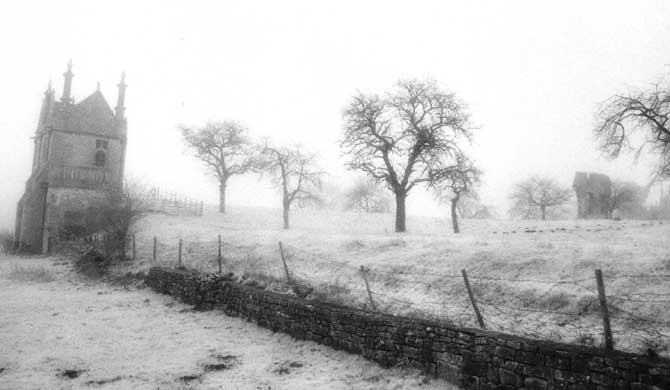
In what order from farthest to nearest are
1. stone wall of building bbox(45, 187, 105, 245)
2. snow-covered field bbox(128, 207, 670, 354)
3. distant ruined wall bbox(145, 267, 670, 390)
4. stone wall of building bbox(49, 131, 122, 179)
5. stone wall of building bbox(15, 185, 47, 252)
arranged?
stone wall of building bbox(49, 131, 122, 179)
stone wall of building bbox(15, 185, 47, 252)
stone wall of building bbox(45, 187, 105, 245)
snow-covered field bbox(128, 207, 670, 354)
distant ruined wall bbox(145, 267, 670, 390)

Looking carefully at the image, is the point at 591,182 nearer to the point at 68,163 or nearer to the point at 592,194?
the point at 592,194

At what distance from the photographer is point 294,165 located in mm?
43594

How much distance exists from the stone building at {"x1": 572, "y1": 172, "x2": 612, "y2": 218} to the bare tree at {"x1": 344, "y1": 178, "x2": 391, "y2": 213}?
30268 mm

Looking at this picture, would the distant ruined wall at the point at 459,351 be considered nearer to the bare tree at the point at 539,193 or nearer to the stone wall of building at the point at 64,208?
the stone wall of building at the point at 64,208

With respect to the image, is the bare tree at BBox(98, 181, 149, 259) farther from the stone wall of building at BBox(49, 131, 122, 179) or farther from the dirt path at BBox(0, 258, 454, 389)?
A: the stone wall of building at BBox(49, 131, 122, 179)

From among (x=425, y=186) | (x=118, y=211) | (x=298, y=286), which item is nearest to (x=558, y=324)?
(x=298, y=286)

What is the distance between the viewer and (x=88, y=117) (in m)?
42.5

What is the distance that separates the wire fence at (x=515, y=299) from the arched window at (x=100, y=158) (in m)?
33.3

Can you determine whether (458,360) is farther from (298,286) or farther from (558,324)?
(298,286)

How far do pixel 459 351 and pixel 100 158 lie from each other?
142 ft

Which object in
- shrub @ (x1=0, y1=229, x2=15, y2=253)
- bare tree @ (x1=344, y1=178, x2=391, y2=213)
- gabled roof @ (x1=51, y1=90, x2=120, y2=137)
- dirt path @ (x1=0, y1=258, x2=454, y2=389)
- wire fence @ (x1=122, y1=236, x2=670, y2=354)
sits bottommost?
dirt path @ (x1=0, y1=258, x2=454, y2=389)

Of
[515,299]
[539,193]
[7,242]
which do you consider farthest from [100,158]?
[539,193]

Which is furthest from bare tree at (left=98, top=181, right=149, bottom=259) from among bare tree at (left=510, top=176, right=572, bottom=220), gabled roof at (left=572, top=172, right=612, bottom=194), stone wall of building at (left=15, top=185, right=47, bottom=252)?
gabled roof at (left=572, top=172, right=612, bottom=194)

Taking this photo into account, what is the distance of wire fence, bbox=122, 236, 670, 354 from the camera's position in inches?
309
